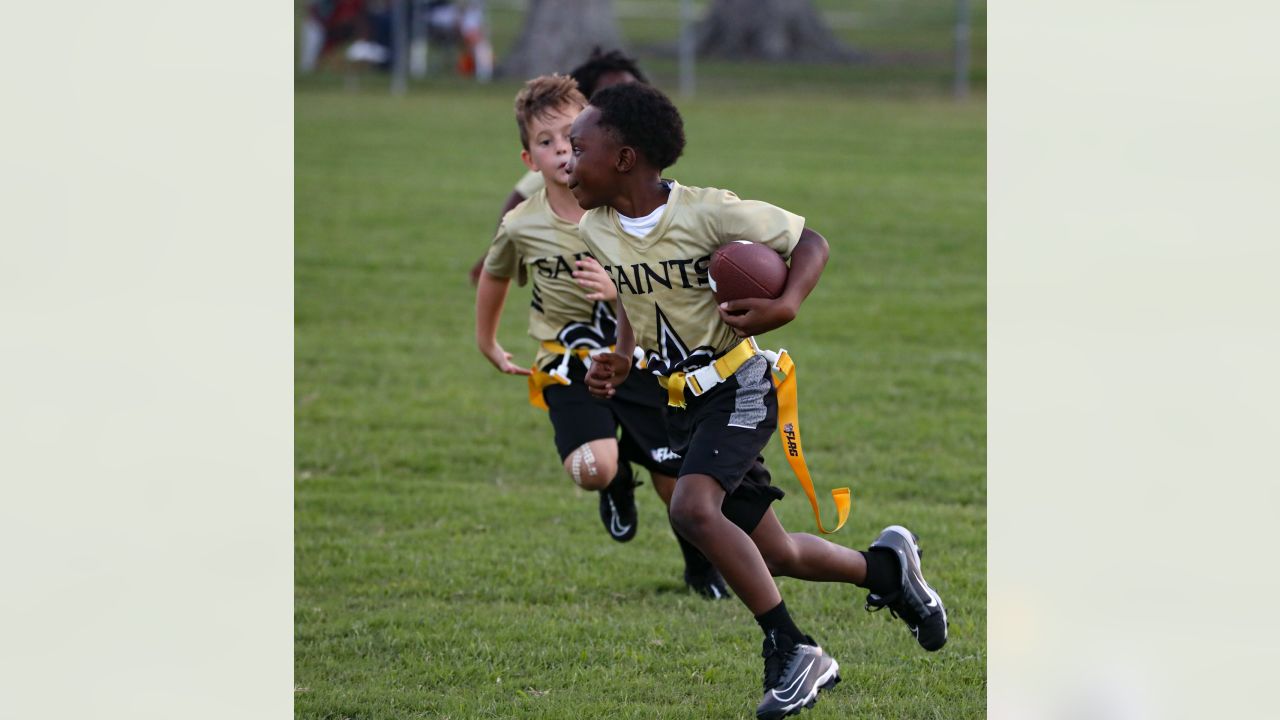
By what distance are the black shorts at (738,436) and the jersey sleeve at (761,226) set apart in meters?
0.36

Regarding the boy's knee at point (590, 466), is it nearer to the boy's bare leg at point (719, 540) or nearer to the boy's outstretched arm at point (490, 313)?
the boy's outstretched arm at point (490, 313)

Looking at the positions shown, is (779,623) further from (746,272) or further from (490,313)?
(490,313)

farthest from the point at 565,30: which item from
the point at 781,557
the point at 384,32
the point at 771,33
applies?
the point at 781,557

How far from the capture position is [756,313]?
4.16 metres

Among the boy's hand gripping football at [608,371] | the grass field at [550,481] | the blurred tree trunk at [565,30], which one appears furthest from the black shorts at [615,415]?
the blurred tree trunk at [565,30]

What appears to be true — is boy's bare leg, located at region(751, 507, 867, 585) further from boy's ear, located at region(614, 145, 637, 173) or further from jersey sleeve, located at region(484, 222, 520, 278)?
jersey sleeve, located at region(484, 222, 520, 278)

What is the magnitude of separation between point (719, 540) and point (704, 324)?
61 centimetres

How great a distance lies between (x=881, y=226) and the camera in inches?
575

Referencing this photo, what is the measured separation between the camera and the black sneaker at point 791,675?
4.18 meters

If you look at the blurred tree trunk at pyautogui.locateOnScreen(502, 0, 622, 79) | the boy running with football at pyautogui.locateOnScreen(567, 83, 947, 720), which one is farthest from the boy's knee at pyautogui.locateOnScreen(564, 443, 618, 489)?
the blurred tree trunk at pyautogui.locateOnScreen(502, 0, 622, 79)

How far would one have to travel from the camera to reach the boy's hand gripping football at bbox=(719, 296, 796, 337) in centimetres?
415

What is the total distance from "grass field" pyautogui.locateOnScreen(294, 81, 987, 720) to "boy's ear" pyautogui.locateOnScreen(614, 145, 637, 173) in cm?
161
